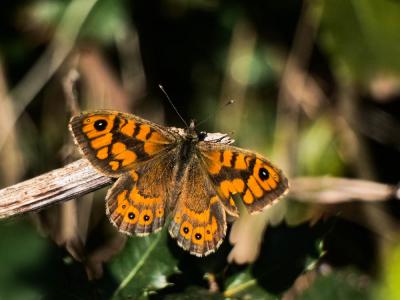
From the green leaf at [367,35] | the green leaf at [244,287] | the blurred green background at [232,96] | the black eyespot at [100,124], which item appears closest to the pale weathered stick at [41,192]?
the black eyespot at [100,124]

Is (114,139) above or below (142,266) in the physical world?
above

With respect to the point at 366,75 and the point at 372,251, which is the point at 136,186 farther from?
the point at 372,251

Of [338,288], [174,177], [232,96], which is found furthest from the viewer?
[232,96]

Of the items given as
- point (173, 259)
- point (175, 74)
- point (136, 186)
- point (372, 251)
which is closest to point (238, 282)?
point (173, 259)

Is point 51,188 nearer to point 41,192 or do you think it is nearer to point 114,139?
point 41,192

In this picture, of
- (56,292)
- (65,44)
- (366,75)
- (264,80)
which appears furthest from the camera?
(264,80)

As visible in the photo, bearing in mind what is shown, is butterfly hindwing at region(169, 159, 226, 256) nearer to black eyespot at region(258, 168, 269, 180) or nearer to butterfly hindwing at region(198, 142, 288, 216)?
butterfly hindwing at region(198, 142, 288, 216)

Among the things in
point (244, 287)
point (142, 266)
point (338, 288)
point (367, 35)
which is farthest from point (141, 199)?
point (367, 35)
